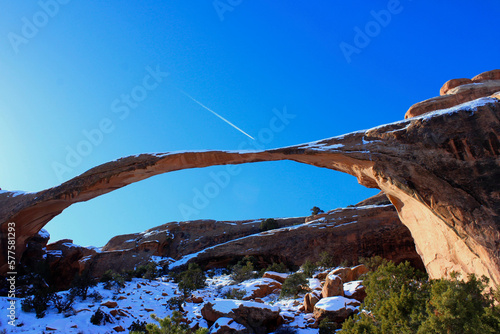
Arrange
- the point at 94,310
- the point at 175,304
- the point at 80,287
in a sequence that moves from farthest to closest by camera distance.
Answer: the point at 80,287, the point at 175,304, the point at 94,310

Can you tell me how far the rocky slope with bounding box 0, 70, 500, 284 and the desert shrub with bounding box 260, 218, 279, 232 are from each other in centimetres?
2497

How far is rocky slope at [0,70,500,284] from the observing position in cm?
657

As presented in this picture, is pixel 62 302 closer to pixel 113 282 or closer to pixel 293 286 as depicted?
pixel 113 282

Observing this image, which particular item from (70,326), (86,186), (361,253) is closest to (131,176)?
(86,186)

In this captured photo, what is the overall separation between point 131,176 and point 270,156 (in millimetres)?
5916

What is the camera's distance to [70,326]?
10.1 metres

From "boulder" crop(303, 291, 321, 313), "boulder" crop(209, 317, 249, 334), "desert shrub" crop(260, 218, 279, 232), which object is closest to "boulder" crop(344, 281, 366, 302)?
"boulder" crop(303, 291, 321, 313)

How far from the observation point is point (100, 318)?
10883 mm

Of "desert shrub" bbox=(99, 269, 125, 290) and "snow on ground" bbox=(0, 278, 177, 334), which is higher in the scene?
"desert shrub" bbox=(99, 269, 125, 290)

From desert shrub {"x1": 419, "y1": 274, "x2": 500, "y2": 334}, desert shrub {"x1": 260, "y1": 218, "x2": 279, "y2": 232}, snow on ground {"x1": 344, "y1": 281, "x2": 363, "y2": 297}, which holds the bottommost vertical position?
desert shrub {"x1": 419, "y1": 274, "x2": 500, "y2": 334}

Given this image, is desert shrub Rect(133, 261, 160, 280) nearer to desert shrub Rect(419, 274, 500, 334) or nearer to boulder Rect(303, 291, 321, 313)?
boulder Rect(303, 291, 321, 313)

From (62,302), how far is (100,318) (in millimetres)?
2343

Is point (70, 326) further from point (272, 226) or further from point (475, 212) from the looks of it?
point (272, 226)

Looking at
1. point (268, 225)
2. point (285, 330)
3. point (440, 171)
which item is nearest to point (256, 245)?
point (268, 225)
